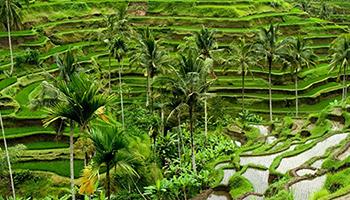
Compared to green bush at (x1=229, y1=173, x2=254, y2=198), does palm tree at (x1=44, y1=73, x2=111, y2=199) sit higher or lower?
higher

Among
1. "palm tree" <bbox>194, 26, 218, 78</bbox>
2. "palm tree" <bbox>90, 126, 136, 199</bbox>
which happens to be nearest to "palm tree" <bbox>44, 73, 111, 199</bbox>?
"palm tree" <bbox>90, 126, 136, 199</bbox>

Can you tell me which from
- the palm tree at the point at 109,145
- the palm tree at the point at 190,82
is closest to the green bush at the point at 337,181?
the palm tree at the point at 190,82

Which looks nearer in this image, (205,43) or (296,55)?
(205,43)

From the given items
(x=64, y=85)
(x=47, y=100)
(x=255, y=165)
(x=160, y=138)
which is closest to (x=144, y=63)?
(x=160, y=138)

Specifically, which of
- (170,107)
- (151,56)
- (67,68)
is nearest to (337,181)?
(170,107)

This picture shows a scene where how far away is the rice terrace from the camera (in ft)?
72.6

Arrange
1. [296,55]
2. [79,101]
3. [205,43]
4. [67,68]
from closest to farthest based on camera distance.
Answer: [79,101] < [67,68] < [205,43] < [296,55]

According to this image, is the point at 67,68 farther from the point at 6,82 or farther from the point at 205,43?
the point at 6,82

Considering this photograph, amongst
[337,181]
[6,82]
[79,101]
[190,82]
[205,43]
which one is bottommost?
[337,181]

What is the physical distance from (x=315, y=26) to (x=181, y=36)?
20554 millimetres

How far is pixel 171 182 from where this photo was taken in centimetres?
2722

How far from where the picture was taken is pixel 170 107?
30453 millimetres

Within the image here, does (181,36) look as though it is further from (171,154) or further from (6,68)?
(171,154)

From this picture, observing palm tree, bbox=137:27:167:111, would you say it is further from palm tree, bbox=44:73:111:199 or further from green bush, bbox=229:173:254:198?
palm tree, bbox=44:73:111:199
